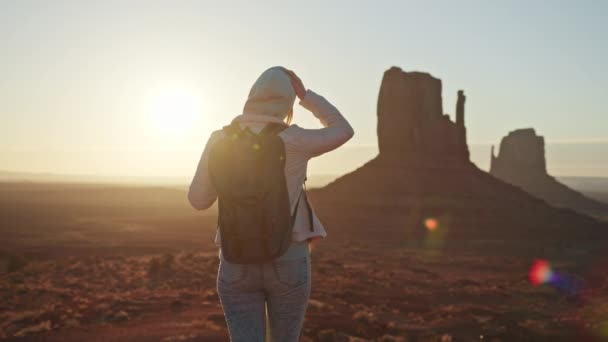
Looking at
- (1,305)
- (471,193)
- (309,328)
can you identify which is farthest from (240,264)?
(471,193)

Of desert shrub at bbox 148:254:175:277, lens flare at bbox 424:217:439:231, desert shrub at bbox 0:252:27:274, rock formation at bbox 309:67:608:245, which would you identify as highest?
rock formation at bbox 309:67:608:245

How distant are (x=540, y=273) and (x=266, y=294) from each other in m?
27.1

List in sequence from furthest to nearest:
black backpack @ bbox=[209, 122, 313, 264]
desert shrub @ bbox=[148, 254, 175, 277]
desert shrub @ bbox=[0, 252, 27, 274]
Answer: desert shrub @ bbox=[0, 252, 27, 274], desert shrub @ bbox=[148, 254, 175, 277], black backpack @ bbox=[209, 122, 313, 264]

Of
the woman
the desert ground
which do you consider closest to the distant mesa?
the desert ground

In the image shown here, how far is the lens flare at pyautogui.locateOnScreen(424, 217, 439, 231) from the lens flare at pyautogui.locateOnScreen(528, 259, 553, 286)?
48.7 ft

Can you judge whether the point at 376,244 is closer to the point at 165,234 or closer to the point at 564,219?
the point at 165,234

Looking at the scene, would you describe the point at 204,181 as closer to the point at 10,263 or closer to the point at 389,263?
the point at 389,263

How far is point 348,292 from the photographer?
1598cm

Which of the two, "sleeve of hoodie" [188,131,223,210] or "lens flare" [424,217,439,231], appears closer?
"sleeve of hoodie" [188,131,223,210]

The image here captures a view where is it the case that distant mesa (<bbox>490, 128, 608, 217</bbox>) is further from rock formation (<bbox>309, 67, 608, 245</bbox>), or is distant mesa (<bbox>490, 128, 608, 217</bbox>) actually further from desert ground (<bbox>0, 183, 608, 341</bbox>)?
desert ground (<bbox>0, 183, 608, 341</bbox>)

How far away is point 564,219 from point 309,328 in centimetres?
5155

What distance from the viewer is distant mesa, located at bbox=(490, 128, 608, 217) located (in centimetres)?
10988

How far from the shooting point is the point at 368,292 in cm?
1709

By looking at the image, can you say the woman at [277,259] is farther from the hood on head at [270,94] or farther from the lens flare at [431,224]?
the lens flare at [431,224]
